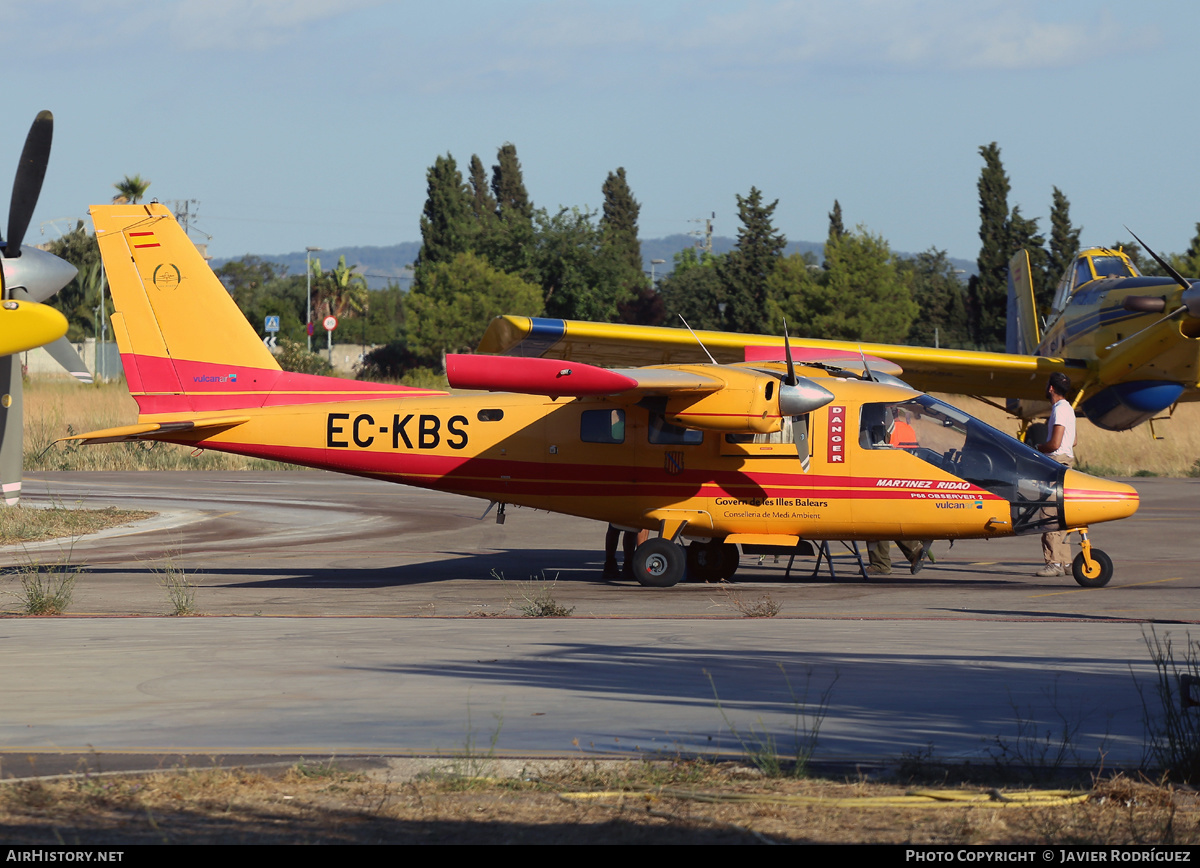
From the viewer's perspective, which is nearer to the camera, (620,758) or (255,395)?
(620,758)

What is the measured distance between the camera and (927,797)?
5168 millimetres

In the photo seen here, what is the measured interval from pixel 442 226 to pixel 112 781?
93281 mm

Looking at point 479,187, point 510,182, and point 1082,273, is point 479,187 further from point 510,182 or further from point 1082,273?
point 1082,273

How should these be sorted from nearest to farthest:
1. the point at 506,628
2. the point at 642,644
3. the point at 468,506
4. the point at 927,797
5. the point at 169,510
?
the point at 927,797
the point at 642,644
the point at 506,628
the point at 169,510
the point at 468,506

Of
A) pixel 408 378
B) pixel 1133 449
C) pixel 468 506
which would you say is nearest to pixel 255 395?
pixel 468 506

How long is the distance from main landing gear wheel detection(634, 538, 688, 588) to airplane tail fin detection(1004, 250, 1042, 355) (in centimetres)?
1637

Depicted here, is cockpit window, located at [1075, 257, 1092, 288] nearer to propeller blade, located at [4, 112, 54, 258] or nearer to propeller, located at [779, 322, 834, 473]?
propeller, located at [779, 322, 834, 473]

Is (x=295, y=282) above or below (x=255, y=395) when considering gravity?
above

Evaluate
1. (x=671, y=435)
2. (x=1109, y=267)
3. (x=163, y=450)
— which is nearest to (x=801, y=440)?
(x=671, y=435)

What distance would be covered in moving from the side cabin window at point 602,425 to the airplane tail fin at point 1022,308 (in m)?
16.0

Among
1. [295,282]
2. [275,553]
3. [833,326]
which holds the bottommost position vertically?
[275,553]

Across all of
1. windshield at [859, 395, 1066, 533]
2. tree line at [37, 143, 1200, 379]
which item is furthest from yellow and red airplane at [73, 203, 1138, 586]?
tree line at [37, 143, 1200, 379]

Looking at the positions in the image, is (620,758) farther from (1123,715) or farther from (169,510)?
(169,510)

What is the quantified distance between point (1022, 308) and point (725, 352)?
11909 mm
